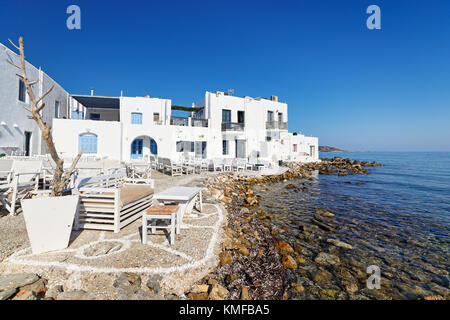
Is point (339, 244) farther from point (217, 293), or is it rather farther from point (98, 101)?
point (98, 101)

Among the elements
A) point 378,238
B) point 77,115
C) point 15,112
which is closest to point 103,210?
point 378,238

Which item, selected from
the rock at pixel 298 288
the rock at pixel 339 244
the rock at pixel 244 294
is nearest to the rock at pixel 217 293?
the rock at pixel 244 294

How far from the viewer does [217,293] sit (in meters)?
2.54

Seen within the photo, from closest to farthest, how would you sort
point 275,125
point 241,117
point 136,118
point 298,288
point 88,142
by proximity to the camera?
1. point 298,288
2. point 88,142
3. point 136,118
4. point 241,117
5. point 275,125

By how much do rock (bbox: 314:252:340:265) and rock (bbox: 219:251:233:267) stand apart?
6.64 ft

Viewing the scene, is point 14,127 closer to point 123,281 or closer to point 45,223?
point 45,223

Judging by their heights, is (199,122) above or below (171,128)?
above

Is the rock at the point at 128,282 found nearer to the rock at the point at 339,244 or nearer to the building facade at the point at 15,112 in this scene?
the rock at the point at 339,244

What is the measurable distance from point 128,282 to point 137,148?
15.4 metres

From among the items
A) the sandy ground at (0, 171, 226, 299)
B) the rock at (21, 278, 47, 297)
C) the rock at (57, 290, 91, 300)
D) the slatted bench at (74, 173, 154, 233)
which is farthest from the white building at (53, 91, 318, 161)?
the rock at (57, 290, 91, 300)

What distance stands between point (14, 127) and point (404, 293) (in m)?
16.3

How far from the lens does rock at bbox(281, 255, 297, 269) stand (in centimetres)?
388

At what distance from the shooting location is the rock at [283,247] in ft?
14.6
